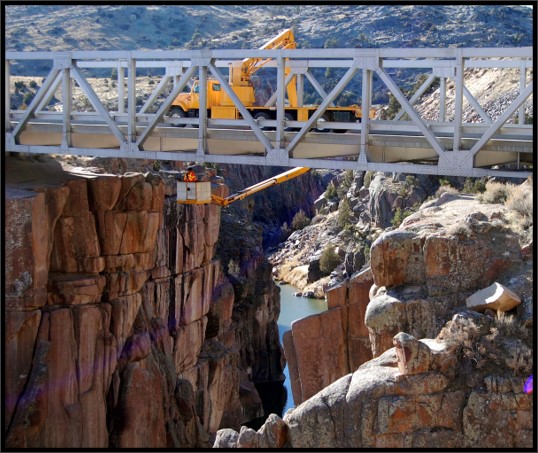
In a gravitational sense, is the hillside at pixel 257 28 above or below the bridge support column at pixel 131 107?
above

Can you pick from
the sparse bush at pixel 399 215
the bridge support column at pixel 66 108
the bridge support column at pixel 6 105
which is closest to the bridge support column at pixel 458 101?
the bridge support column at pixel 66 108

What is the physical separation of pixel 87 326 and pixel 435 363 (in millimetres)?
8976

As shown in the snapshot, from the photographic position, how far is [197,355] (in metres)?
46.3

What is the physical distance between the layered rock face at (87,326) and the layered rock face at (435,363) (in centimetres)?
519

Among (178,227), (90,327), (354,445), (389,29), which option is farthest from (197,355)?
(389,29)

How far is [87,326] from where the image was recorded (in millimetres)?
23984

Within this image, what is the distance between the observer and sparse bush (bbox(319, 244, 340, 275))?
78.4m

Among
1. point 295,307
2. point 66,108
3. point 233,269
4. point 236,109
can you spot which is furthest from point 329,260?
point 66,108

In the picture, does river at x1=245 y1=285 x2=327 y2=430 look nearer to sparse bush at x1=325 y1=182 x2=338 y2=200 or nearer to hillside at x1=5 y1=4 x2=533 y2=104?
sparse bush at x1=325 y1=182 x2=338 y2=200

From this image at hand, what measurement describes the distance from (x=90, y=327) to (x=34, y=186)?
3414mm

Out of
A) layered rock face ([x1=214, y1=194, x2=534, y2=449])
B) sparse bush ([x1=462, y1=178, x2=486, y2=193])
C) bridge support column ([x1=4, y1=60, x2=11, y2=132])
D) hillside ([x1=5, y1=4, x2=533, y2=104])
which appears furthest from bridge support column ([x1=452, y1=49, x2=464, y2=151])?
hillside ([x1=5, y1=4, x2=533, y2=104])

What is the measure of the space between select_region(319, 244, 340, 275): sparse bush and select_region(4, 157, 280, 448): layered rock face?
4854 cm

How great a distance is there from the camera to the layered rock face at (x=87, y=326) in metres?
22.4

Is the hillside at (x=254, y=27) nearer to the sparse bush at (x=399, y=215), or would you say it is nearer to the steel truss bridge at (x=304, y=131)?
the sparse bush at (x=399, y=215)
